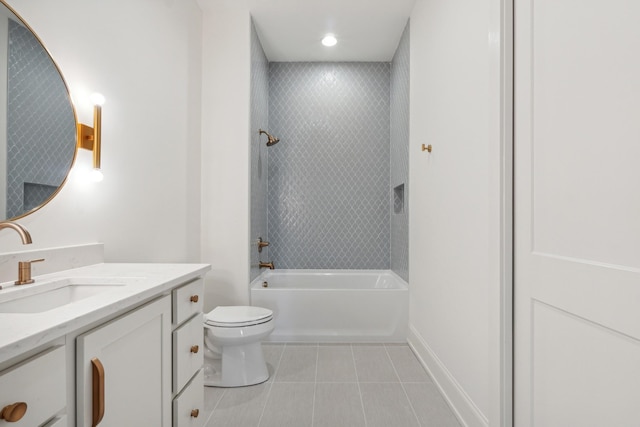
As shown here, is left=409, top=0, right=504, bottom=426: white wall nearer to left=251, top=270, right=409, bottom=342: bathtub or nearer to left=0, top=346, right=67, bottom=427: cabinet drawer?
left=251, top=270, right=409, bottom=342: bathtub

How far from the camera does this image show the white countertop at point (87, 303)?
63cm

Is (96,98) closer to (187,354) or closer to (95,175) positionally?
(95,175)

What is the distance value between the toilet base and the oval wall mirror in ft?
4.31

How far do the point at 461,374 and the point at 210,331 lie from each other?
1.40 m

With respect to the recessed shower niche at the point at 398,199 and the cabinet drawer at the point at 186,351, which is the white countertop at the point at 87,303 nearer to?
the cabinet drawer at the point at 186,351

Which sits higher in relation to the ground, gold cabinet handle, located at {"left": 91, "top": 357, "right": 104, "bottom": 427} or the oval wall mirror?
the oval wall mirror

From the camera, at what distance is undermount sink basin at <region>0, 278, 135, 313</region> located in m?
1.05

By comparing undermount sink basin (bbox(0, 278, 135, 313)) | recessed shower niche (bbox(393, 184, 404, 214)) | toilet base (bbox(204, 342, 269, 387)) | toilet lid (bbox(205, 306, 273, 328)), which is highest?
recessed shower niche (bbox(393, 184, 404, 214))

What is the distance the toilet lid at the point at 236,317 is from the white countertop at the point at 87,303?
2.15ft

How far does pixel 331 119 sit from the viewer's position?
12.4 feet

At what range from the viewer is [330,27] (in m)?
3.10

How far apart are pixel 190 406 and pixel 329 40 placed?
307cm

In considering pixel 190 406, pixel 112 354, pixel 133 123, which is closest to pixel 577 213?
pixel 112 354

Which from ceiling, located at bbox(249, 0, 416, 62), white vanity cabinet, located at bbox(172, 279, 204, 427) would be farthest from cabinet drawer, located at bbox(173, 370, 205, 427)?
ceiling, located at bbox(249, 0, 416, 62)
